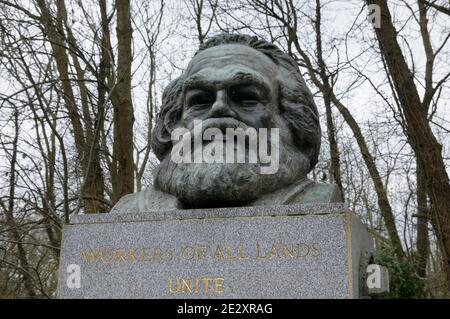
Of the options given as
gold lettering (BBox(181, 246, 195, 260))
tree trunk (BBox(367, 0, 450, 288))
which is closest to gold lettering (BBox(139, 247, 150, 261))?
gold lettering (BBox(181, 246, 195, 260))

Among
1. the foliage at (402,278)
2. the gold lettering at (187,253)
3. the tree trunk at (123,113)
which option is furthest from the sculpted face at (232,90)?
the foliage at (402,278)

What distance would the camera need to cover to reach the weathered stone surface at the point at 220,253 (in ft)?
11.6

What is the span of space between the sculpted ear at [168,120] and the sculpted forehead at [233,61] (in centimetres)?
20

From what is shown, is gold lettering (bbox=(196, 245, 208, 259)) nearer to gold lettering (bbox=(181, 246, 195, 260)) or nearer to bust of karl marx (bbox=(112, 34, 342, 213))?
gold lettering (bbox=(181, 246, 195, 260))

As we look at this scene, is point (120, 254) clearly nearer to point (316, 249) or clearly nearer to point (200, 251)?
point (200, 251)

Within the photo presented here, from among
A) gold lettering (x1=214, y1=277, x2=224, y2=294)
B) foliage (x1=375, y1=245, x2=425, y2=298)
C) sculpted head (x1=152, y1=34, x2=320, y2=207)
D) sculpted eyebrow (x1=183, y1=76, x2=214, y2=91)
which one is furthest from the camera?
foliage (x1=375, y1=245, x2=425, y2=298)

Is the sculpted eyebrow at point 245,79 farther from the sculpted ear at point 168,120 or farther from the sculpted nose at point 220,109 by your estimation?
the sculpted ear at point 168,120

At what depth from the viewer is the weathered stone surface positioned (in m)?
3.53

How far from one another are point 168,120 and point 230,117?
0.78 metres

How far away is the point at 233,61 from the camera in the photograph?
4703mm

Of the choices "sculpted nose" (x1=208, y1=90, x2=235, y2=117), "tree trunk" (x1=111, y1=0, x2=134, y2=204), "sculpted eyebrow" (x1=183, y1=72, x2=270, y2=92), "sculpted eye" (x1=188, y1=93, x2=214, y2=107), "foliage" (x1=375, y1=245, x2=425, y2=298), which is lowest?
"foliage" (x1=375, y1=245, x2=425, y2=298)

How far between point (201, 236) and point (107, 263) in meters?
A: 0.67

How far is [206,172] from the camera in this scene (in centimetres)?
410
